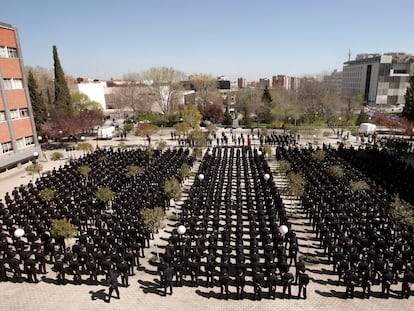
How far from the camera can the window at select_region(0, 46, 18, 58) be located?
1186 inches

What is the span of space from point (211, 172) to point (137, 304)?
14.5m

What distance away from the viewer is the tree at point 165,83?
6462 centimetres

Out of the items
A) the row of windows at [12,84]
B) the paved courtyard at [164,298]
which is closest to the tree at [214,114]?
the row of windows at [12,84]

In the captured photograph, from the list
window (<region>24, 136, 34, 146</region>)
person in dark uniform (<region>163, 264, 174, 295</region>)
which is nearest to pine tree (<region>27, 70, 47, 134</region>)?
window (<region>24, 136, 34, 146</region>)

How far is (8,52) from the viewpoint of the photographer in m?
31.0

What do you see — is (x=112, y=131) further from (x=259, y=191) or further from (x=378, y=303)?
(x=378, y=303)

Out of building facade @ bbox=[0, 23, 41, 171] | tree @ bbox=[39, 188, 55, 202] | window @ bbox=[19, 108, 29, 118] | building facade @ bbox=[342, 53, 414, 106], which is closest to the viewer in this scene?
tree @ bbox=[39, 188, 55, 202]

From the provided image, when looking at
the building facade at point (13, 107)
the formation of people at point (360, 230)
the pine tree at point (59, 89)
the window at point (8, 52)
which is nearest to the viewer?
the formation of people at point (360, 230)

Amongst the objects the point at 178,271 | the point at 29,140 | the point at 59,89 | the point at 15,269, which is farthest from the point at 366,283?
the point at 59,89

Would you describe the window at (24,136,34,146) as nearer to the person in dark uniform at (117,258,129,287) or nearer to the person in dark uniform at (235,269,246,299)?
the person in dark uniform at (117,258,129,287)

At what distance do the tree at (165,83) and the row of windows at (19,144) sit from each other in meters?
32.3

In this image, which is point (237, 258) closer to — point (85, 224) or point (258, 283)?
point (258, 283)

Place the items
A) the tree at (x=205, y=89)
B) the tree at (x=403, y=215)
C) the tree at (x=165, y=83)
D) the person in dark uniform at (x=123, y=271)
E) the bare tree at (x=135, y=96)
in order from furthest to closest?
1. the tree at (x=205, y=89)
2. the bare tree at (x=135, y=96)
3. the tree at (x=165, y=83)
4. the tree at (x=403, y=215)
5. the person in dark uniform at (x=123, y=271)

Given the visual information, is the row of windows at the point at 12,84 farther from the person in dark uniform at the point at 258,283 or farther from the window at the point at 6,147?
the person in dark uniform at the point at 258,283
